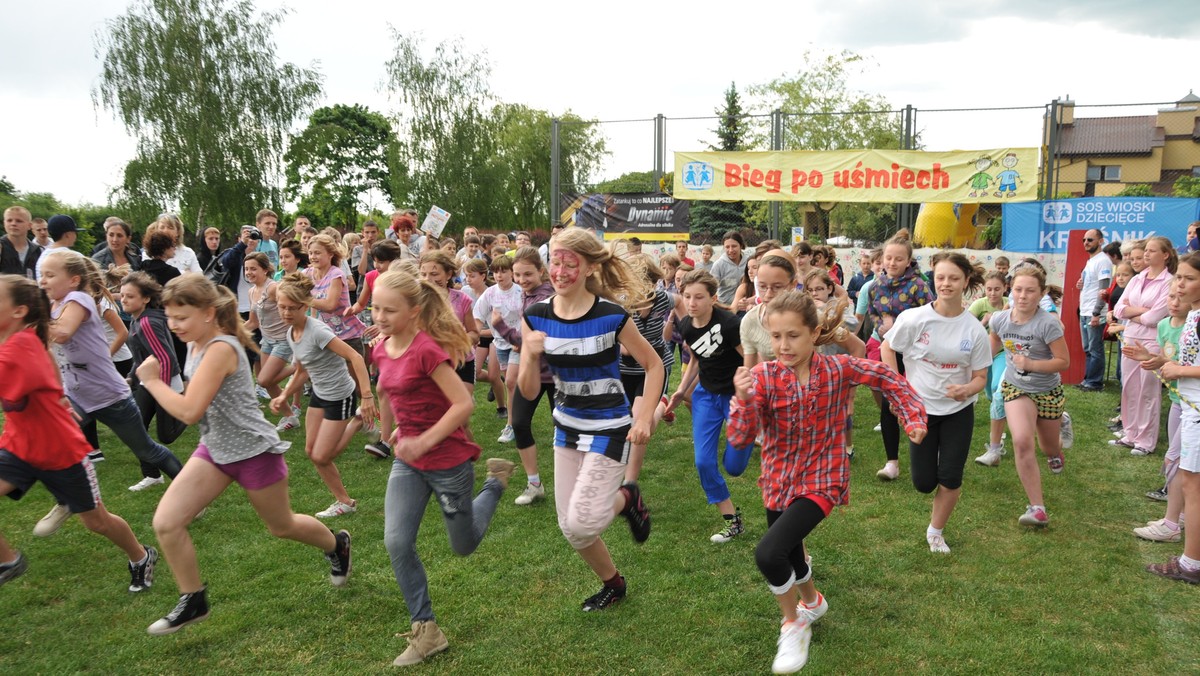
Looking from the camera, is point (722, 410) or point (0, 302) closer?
point (0, 302)

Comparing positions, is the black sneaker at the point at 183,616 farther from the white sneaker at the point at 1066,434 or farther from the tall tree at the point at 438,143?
the tall tree at the point at 438,143

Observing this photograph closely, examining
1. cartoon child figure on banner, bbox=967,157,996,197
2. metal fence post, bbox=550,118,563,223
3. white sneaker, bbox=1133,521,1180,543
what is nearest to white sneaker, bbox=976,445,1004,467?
white sneaker, bbox=1133,521,1180,543

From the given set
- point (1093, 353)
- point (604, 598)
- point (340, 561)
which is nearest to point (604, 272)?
point (604, 598)

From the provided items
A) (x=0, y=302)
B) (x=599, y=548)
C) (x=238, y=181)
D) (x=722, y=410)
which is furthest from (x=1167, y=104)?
(x=238, y=181)

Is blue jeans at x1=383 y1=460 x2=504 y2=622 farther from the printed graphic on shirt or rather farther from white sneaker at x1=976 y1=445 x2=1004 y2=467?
white sneaker at x1=976 y1=445 x2=1004 y2=467

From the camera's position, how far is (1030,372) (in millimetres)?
5797

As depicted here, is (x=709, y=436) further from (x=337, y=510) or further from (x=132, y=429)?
(x=132, y=429)

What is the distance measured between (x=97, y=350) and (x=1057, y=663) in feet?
20.7

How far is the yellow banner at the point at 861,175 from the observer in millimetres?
13727

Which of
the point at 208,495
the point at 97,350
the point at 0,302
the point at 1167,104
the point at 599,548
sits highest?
the point at 1167,104

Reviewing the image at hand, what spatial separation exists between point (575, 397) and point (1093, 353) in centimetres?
972

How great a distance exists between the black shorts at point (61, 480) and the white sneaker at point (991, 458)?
7.07 meters

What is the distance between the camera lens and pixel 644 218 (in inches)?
652

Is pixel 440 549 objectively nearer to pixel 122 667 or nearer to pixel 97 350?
pixel 122 667
